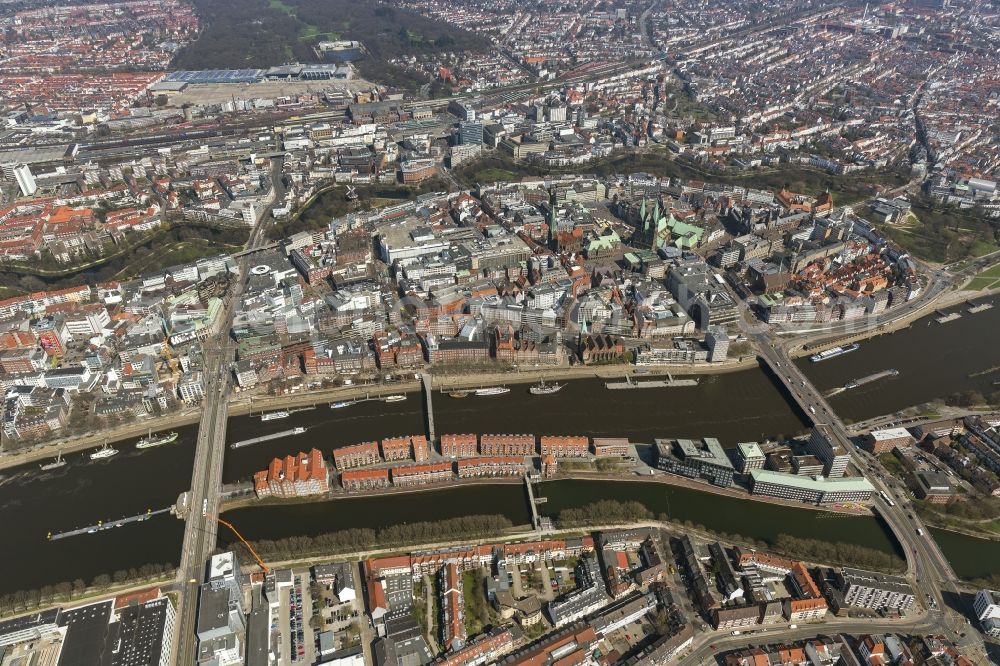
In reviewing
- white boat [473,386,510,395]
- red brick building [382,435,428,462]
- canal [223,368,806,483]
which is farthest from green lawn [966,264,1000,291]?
red brick building [382,435,428,462]

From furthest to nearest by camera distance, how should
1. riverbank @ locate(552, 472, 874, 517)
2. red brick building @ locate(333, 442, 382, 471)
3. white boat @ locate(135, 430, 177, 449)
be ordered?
white boat @ locate(135, 430, 177, 449), red brick building @ locate(333, 442, 382, 471), riverbank @ locate(552, 472, 874, 517)

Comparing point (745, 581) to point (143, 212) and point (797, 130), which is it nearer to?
point (143, 212)

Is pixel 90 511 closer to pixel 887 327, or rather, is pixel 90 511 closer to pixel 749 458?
pixel 749 458

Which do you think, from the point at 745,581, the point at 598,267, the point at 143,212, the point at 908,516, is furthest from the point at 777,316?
the point at 143,212

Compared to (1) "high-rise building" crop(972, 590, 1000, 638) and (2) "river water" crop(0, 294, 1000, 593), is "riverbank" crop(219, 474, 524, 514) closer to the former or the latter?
(2) "river water" crop(0, 294, 1000, 593)

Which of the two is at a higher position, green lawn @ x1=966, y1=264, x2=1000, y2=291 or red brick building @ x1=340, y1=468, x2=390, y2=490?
green lawn @ x1=966, y1=264, x2=1000, y2=291

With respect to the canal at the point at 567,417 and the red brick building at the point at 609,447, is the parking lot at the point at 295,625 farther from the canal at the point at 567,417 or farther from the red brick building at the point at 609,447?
the red brick building at the point at 609,447

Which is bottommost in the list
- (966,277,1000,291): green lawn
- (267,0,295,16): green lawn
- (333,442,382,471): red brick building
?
(333,442,382,471): red brick building

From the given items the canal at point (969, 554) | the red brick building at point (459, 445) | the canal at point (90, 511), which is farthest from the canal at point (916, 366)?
the canal at point (90, 511)
